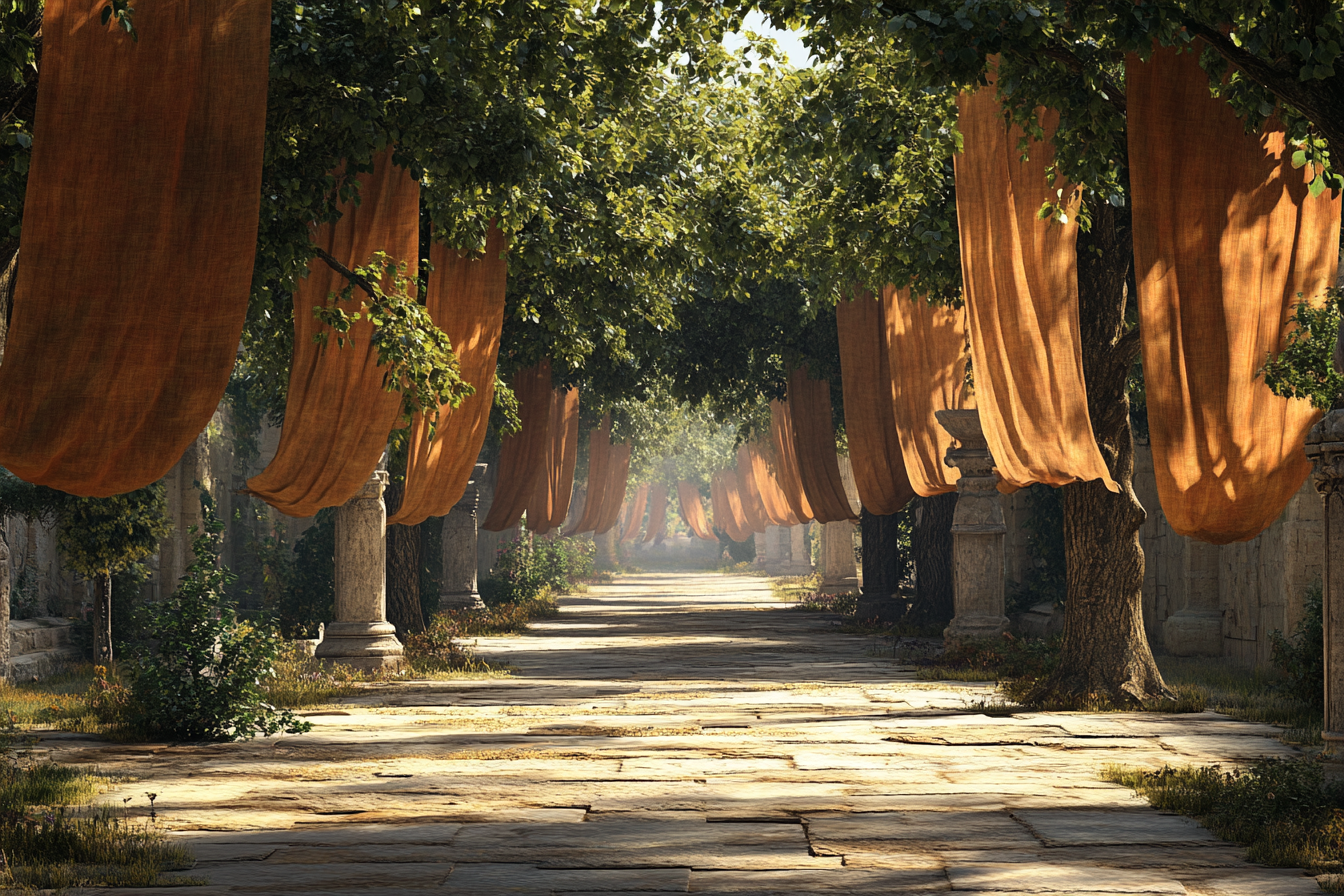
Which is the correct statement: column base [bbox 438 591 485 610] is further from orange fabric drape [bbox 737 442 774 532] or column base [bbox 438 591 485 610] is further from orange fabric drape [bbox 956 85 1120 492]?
orange fabric drape [bbox 737 442 774 532]

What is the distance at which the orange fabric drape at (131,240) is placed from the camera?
5.67 m

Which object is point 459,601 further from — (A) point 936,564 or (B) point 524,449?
(A) point 936,564

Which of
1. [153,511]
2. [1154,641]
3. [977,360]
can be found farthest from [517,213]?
[1154,641]

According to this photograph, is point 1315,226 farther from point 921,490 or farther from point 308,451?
point 921,490

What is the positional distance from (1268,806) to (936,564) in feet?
38.3

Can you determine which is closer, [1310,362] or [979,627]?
[1310,362]

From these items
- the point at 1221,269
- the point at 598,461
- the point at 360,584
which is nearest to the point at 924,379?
the point at 360,584

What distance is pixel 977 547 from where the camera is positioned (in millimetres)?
13695

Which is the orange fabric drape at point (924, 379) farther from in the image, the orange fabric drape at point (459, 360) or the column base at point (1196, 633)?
the orange fabric drape at point (459, 360)

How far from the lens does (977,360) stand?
8711mm

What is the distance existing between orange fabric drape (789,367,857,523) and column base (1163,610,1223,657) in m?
5.84

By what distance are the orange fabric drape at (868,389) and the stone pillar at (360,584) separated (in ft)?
18.2

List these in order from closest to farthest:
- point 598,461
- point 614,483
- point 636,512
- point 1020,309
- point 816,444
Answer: point 1020,309
point 816,444
point 598,461
point 614,483
point 636,512

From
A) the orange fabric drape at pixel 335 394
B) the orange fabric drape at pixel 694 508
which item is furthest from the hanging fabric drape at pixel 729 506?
the orange fabric drape at pixel 335 394
